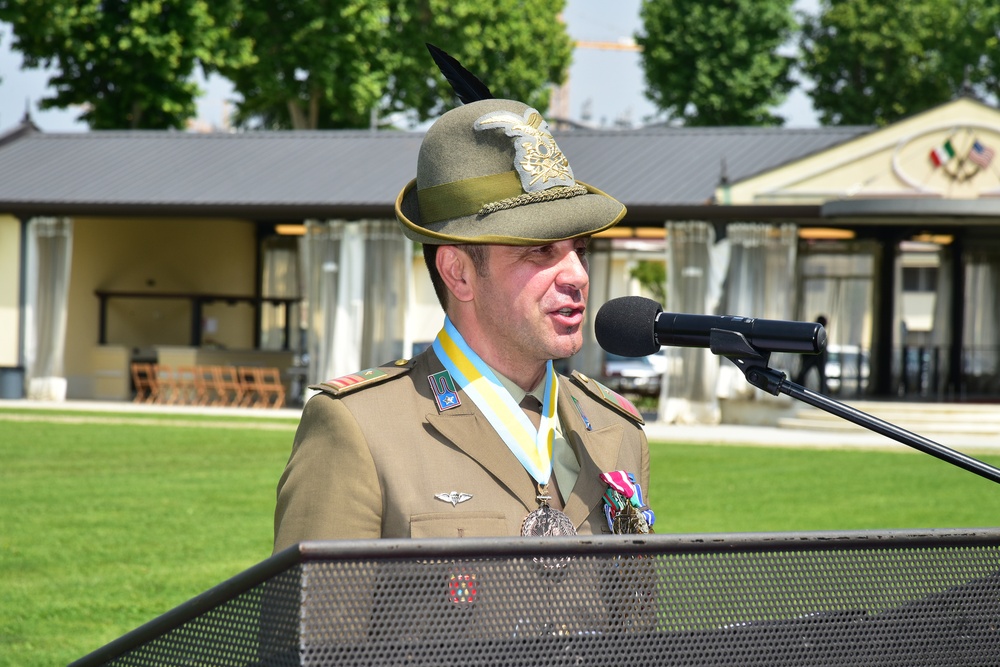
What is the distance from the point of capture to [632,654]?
1.38 m

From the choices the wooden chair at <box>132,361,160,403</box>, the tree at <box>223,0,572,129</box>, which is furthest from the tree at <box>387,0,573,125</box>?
the wooden chair at <box>132,361,160,403</box>

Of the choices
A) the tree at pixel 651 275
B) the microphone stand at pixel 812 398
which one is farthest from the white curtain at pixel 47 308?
the microphone stand at pixel 812 398

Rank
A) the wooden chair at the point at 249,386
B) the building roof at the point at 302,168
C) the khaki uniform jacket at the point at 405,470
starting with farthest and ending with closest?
the wooden chair at the point at 249,386 < the building roof at the point at 302,168 < the khaki uniform jacket at the point at 405,470

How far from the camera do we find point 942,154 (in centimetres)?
2045

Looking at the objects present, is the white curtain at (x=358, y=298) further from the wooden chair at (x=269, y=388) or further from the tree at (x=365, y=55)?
the tree at (x=365, y=55)

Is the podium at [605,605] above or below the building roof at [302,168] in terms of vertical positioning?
below

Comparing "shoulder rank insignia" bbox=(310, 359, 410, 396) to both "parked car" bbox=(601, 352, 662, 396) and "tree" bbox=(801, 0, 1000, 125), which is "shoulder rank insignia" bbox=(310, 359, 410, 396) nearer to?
"parked car" bbox=(601, 352, 662, 396)

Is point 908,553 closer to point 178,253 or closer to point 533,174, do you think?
point 533,174

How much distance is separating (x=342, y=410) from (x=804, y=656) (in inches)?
34.7

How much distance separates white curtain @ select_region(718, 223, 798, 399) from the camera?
2141cm

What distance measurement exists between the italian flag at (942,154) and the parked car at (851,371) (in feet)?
17.1

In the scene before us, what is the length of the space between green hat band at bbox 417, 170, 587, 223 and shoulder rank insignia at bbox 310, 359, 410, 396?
274mm

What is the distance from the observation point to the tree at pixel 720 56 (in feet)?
153

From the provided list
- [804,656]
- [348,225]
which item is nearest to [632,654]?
[804,656]
